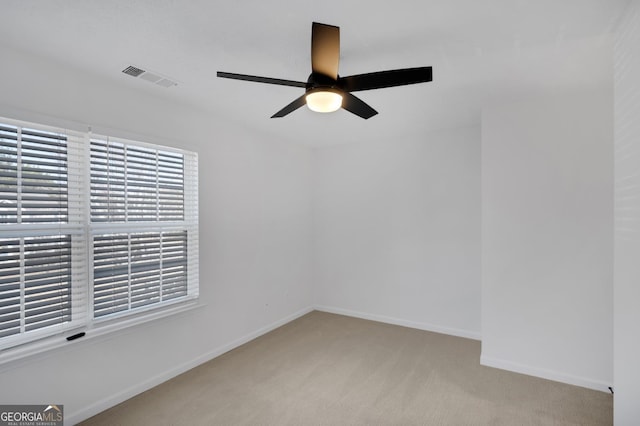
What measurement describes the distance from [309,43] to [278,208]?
8.18 feet

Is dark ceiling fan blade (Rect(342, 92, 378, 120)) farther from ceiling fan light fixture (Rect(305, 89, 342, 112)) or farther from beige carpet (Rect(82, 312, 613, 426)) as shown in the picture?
beige carpet (Rect(82, 312, 613, 426))

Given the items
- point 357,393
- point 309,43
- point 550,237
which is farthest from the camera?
point 550,237

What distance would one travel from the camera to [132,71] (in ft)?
7.44

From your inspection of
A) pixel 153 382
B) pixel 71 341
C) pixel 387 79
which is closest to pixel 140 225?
pixel 71 341

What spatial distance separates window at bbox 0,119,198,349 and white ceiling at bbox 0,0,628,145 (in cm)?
63

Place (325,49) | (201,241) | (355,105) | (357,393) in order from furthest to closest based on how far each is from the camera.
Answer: (201,241), (357,393), (355,105), (325,49)

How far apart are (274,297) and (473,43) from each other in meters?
3.43

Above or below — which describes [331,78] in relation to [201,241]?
above

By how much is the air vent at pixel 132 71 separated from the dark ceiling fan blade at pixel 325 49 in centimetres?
144

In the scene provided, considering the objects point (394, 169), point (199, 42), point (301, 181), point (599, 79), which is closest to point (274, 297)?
point (301, 181)

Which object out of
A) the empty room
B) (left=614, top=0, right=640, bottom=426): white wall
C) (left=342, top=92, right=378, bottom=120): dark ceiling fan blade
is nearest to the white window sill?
the empty room

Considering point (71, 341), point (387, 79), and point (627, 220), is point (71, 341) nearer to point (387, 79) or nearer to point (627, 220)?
point (387, 79)

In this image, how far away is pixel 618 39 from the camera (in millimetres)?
1812

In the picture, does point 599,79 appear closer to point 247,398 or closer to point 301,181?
point 301,181
